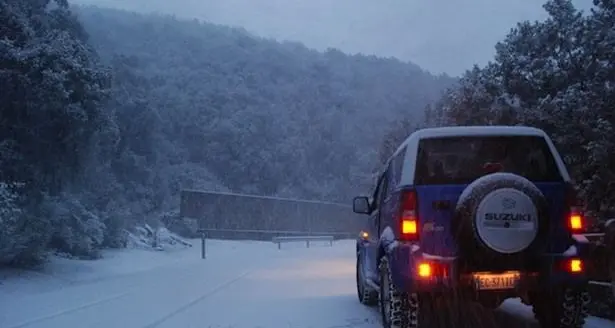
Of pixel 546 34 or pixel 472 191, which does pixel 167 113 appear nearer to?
pixel 546 34

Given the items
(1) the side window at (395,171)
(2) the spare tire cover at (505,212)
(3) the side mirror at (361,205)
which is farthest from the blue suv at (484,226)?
(3) the side mirror at (361,205)

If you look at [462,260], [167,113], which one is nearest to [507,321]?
[462,260]

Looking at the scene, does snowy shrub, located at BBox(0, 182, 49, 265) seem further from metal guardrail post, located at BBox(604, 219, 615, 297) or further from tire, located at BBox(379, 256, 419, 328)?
metal guardrail post, located at BBox(604, 219, 615, 297)

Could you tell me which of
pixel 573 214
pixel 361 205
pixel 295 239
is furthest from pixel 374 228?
pixel 295 239

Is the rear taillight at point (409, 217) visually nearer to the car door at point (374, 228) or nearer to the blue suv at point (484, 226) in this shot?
the blue suv at point (484, 226)

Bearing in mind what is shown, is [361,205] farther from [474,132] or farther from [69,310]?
[69,310]

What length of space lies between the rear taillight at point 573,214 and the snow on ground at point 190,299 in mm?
2018

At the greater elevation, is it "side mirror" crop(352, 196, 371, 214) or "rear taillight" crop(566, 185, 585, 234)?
"side mirror" crop(352, 196, 371, 214)

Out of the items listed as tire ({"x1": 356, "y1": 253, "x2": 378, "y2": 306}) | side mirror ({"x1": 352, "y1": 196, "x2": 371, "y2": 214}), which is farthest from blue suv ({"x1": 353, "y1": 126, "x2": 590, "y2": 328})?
tire ({"x1": 356, "y1": 253, "x2": 378, "y2": 306})

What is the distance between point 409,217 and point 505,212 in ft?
2.98

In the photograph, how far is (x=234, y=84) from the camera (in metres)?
75.1

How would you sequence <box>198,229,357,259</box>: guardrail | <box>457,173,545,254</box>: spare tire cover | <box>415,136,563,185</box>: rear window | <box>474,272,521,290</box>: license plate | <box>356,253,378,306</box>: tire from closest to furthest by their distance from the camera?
<box>457,173,545,254</box>: spare tire cover
<box>474,272,521,290</box>: license plate
<box>415,136,563,185</box>: rear window
<box>356,253,378,306</box>: tire
<box>198,229,357,259</box>: guardrail

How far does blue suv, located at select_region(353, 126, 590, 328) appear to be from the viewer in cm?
603

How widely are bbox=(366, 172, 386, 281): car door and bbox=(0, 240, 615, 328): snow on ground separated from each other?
0.74 meters
